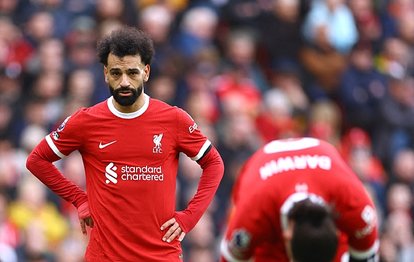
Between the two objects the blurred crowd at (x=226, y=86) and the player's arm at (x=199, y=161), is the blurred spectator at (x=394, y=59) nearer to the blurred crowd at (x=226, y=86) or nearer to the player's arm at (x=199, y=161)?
the blurred crowd at (x=226, y=86)

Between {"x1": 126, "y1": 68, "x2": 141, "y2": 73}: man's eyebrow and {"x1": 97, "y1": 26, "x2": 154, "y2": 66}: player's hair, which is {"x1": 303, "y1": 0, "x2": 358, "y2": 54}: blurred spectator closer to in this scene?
{"x1": 97, "y1": 26, "x2": 154, "y2": 66}: player's hair

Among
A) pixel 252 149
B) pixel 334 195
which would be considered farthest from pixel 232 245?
pixel 252 149

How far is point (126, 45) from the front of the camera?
9.05 meters

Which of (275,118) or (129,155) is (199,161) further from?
(275,118)

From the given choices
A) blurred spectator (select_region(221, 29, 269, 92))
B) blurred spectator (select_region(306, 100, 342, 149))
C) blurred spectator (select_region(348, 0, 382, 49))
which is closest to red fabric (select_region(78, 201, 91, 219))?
blurred spectator (select_region(306, 100, 342, 149))

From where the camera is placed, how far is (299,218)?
7234mm

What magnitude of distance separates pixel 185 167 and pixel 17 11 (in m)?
3.81

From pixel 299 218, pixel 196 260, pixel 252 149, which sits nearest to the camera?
pixel 299 218

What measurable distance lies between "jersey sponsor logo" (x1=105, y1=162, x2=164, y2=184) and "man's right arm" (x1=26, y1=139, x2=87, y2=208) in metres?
0.35

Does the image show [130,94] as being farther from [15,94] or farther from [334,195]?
[15,94]

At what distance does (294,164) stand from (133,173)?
125 centimetres

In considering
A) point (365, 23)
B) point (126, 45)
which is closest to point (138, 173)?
point (126, 45)

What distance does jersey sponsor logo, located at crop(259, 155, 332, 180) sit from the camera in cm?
838

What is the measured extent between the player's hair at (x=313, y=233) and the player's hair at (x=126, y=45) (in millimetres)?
2225
